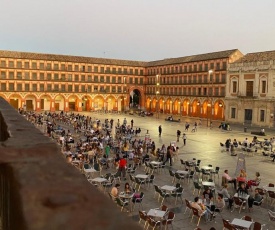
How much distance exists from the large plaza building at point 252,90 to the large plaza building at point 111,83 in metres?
3.03

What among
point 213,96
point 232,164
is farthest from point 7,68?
point 232,164

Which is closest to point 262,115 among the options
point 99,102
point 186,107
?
point 186,107

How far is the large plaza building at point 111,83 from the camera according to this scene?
2588 inches

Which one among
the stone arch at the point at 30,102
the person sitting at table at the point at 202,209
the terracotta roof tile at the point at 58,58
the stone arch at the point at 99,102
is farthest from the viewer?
the stone arch at the point at 99,102

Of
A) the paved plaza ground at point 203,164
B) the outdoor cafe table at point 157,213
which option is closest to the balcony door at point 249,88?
the paved plaza ground at point 203,164

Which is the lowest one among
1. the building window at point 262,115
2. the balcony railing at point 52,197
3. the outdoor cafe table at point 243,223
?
the outdoor cafe table at point 243,223

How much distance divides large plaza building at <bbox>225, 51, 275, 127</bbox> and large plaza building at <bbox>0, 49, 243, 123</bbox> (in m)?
3.03

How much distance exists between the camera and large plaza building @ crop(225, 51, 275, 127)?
49.7 metres

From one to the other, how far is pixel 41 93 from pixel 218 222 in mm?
70504

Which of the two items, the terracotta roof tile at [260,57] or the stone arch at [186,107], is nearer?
the terracotta roof tile at [260,57]

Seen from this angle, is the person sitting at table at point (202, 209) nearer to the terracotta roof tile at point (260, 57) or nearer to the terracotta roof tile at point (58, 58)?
the terracotta roof tile at point (260, 57)

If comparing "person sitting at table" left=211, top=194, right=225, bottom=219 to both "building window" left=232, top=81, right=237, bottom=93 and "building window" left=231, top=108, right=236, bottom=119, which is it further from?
"building window" left=232, top=81, right=237, bottom=93

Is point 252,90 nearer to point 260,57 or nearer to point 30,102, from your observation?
point 260,57

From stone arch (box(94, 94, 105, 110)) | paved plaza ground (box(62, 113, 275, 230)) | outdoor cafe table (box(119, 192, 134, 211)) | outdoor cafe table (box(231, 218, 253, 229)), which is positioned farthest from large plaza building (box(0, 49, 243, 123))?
outdoor cafe table (box(231, 218, 253, 229))
